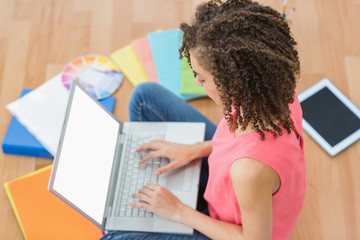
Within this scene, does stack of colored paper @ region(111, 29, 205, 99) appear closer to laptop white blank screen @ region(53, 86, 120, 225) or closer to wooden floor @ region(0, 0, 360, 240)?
wooden floor @ region(0, 0, 360, 240)

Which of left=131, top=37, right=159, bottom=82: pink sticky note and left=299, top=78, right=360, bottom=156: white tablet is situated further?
left=131, top=37, right=159, bottom=82: pink sticky note

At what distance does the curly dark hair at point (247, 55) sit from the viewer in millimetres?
726

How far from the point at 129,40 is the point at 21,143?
542 millimetres

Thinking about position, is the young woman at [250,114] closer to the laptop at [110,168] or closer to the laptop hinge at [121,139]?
the laptop at [110,168]

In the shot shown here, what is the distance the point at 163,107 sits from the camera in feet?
4.14

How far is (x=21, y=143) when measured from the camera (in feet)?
4.76

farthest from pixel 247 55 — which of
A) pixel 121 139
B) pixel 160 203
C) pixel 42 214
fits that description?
pixel 42 214

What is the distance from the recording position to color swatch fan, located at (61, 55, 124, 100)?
156 centimetres

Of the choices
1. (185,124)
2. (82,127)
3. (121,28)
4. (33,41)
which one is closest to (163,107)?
(185,124)

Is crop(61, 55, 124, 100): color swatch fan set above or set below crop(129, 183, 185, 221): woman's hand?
above

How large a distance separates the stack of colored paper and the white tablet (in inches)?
14.3

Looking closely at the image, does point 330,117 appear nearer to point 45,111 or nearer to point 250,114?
point 250,114

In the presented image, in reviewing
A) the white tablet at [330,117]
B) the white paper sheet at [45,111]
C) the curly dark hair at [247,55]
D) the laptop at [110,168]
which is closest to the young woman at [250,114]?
the curly dark hair at [247,55]

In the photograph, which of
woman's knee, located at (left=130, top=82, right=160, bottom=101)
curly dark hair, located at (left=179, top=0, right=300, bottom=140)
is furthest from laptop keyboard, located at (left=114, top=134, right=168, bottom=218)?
curly dark hair, located at (left=179, top=0, right=300, bottom=140)
